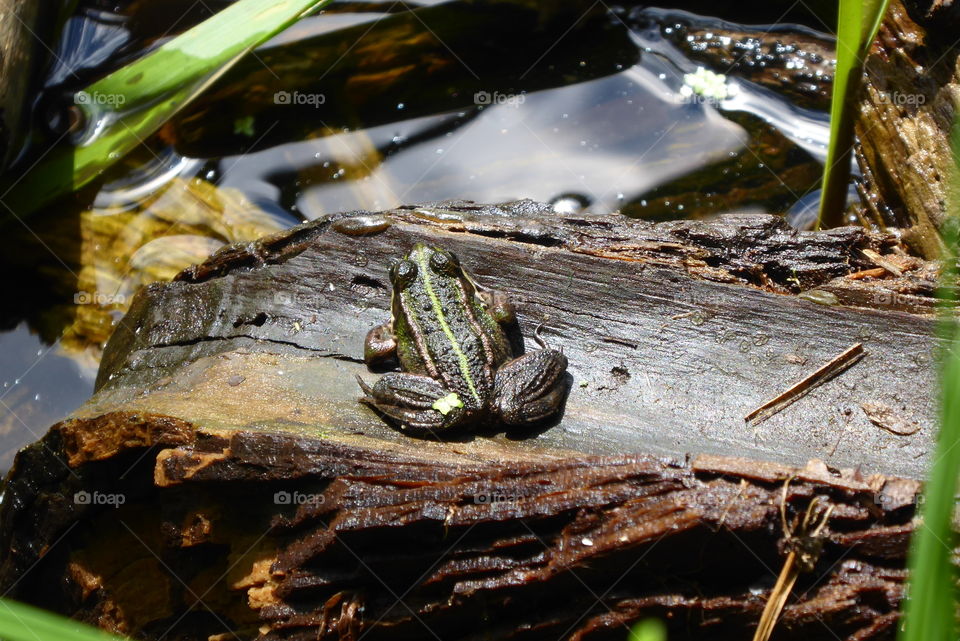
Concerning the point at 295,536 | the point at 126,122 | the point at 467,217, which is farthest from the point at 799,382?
the point at 126,122

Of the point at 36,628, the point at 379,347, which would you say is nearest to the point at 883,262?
the point at 379,347

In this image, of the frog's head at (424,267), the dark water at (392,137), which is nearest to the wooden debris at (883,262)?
the dark water at (392,137)

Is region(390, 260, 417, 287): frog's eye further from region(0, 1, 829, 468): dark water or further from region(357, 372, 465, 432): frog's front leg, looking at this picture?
region(0, 1, 829, 468): dark water

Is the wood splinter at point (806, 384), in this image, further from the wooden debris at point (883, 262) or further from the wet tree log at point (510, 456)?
the wooden debris at point (883, 262)

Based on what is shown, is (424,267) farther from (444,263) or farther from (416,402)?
(416,402)

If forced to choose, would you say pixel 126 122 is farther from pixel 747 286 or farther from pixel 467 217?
pixel 747 286

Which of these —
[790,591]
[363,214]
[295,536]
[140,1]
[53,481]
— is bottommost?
[790,591]
